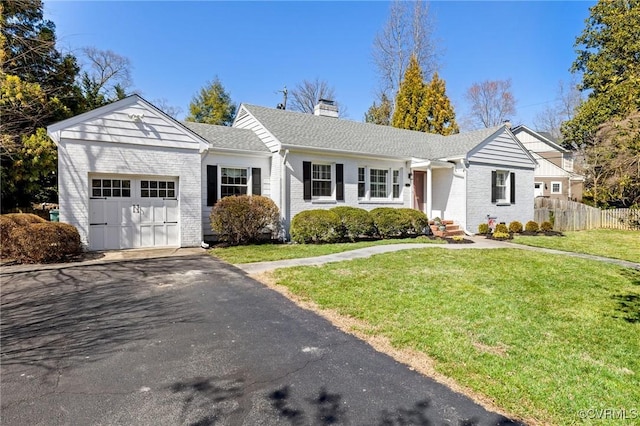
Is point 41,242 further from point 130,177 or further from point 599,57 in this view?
point 599,57

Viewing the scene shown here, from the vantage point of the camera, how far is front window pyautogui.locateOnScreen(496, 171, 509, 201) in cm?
1770

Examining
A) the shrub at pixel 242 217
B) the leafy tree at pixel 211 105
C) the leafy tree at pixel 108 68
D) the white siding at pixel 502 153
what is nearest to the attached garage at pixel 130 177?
the shrub at pixel 242 217

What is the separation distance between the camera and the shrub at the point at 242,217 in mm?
11562

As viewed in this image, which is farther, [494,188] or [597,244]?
[494,188]

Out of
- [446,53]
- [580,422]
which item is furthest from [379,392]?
[446,53]

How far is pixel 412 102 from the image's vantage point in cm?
2797

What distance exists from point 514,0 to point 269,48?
41.0 ft

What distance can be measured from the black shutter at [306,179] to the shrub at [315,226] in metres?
0.97

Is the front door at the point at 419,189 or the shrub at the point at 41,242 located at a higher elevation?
the front door at the point at 419,189

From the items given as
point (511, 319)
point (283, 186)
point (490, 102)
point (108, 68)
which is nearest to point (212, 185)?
point (283, 186)

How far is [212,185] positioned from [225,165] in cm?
94

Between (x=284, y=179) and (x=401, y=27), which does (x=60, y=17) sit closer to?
(x=284, y=179)

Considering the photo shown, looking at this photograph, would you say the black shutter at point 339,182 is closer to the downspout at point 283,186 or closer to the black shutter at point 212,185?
the downspout at point 283,186

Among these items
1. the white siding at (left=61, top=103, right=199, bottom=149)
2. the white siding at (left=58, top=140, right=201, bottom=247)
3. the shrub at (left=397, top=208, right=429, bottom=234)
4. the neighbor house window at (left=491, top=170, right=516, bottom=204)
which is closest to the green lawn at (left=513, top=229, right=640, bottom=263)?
the neighbor house window at (left=491, top=170, right=516, bottom=204)
